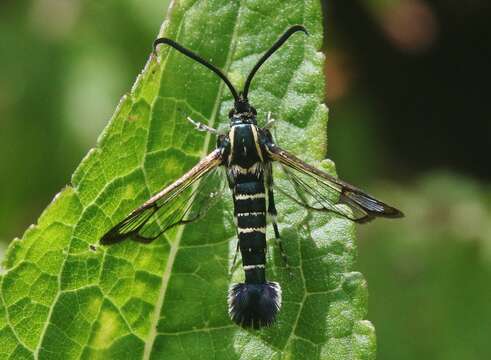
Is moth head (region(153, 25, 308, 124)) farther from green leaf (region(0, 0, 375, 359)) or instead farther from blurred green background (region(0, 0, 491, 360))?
blurred green background (region(0, 0, 491, 360))

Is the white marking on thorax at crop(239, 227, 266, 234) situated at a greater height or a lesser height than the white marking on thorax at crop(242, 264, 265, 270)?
greater

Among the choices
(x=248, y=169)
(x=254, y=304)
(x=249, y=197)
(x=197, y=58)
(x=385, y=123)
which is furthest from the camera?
(x=385, y=123)

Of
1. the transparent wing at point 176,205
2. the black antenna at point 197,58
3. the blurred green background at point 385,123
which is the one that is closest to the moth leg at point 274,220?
the transparent wing at point 176,205

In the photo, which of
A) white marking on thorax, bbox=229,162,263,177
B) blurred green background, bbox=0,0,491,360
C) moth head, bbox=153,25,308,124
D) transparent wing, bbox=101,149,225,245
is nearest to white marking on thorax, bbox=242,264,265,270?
transparent wing, bbox=101,149,225,245

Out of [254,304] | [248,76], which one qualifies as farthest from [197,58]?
[254,304]

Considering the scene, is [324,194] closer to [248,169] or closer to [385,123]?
[248,169]

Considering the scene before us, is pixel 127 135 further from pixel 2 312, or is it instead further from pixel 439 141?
pixel 439 141

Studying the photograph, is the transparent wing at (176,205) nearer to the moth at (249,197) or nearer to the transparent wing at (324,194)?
the moth at (249,197)
